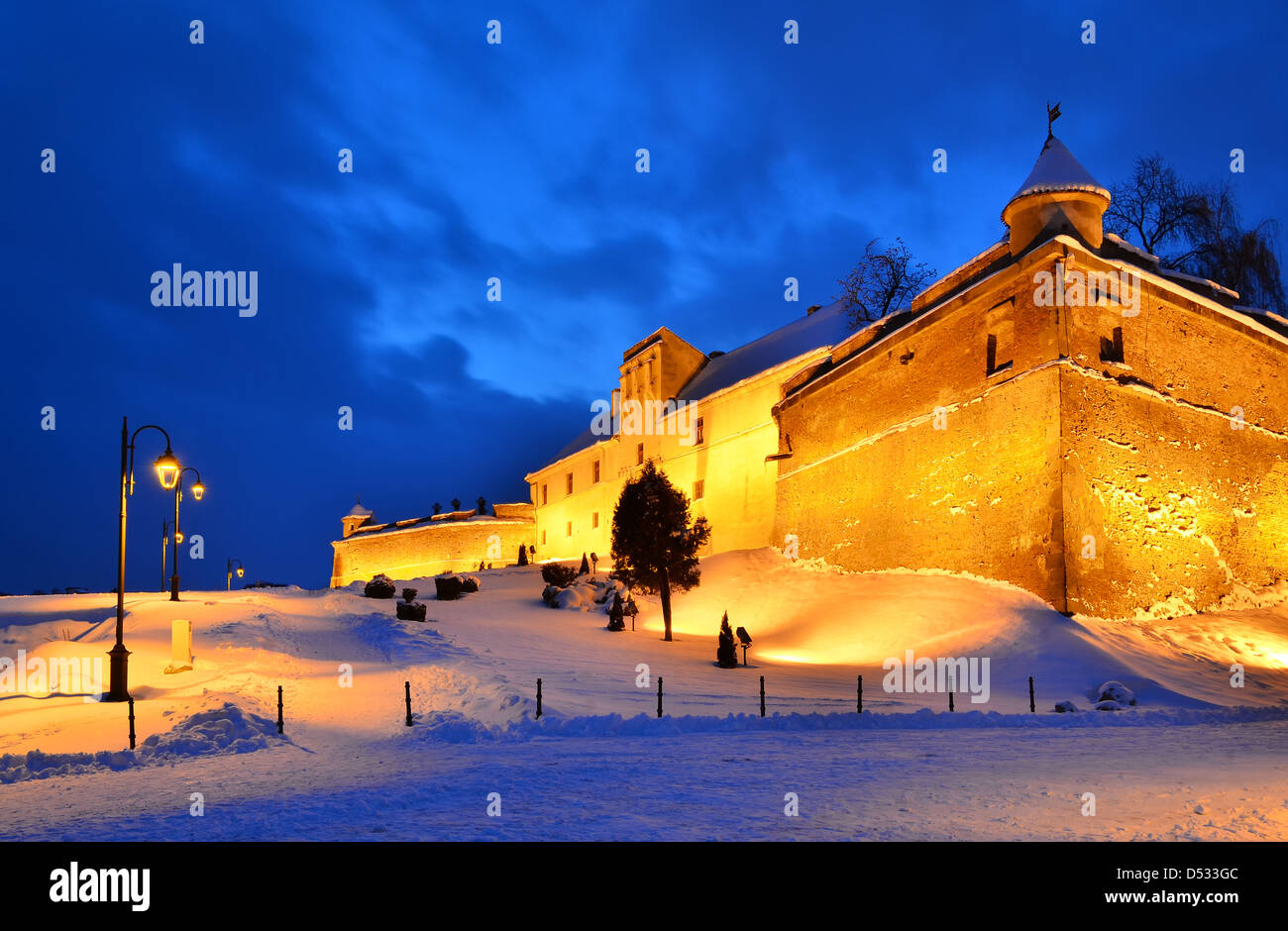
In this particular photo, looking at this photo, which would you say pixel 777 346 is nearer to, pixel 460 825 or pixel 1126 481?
pixel 1126 481

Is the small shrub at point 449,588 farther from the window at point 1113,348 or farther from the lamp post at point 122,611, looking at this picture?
the window at point 1113,348

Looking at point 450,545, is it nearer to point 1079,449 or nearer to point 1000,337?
point 1000,337

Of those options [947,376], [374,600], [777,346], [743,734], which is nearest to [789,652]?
[947,376]

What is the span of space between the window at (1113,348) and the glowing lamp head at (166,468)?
70.5 feet

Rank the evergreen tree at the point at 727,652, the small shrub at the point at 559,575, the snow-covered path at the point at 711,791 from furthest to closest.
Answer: the small shrub at the point at 559,575
the evergreen tree at the point at 727,652
the snow-covered path at the point at 711,791

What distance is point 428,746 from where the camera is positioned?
1119cm

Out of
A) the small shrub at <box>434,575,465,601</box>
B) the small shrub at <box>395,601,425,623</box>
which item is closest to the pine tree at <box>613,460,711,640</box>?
the small shrub at <box>395,601,425,623</box>

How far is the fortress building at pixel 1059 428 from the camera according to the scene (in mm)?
18719

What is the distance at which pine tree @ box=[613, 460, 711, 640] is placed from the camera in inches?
1005

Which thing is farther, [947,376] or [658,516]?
[658,516]

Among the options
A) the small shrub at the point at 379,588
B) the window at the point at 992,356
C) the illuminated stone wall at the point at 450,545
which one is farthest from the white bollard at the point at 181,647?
the illuminated stone wall at the point at 450,545

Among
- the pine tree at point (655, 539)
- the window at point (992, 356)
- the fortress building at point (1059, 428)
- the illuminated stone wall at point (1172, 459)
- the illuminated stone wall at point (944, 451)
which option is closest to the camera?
the illuminated stone wall at point (1172, 459)
